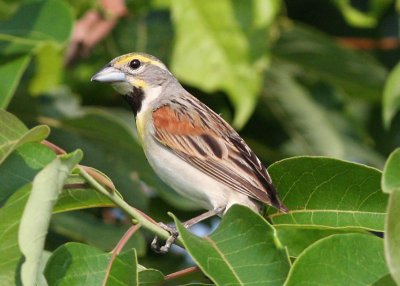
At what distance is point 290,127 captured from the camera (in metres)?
6.14

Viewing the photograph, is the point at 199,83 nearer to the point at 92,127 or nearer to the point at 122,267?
the point at 92,127

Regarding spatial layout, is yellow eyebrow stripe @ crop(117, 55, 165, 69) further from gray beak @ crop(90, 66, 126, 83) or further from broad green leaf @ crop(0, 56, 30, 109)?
broad green leaf @ crop(0, 56, 30, 109)

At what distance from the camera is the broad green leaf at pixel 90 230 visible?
5379mm

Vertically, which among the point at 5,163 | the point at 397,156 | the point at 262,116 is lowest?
the point at 262,116

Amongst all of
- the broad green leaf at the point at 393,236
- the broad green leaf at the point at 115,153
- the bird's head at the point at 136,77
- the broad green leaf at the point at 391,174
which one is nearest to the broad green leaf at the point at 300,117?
the broad green leaf at the point at 115,153

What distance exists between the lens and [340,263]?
9.16ft

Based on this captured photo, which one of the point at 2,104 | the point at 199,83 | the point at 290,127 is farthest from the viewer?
the point at 290,127

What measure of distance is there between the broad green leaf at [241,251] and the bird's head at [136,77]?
1.89m

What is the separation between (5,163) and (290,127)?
3.20 metres

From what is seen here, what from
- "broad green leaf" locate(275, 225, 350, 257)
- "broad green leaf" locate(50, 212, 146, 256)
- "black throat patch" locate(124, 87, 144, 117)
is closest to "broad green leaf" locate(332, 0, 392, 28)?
"black throat patch" locate(124, 87, 144, 117)

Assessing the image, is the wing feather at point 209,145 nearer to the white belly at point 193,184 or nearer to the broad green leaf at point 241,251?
the white belly at point 193,184

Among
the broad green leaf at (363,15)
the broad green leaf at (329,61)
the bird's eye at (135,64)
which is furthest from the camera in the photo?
the broad green leaf at (329,61)

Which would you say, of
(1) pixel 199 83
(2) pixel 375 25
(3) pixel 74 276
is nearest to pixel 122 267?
(3) pixel 74 276

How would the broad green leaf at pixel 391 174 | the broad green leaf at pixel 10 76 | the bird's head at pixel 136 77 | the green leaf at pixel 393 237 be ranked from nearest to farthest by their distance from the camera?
the green leaf at pixel 393 237
the broad green leaf at pixel 391 174
the broad green leaf at pixel 10 76
the bird's head at pixel 136 77
